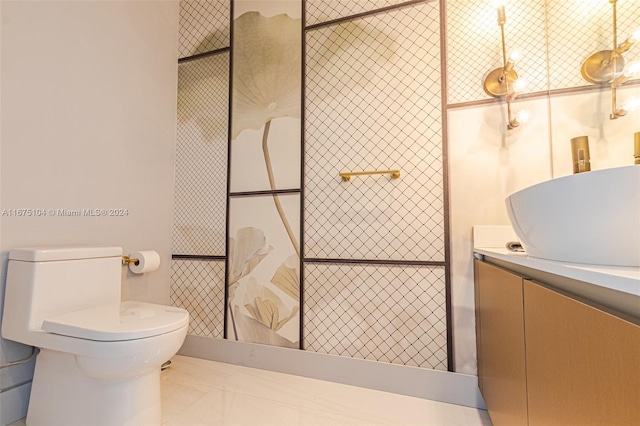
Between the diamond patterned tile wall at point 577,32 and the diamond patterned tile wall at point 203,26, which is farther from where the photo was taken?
the diamond patterned tile wall at point 203,26

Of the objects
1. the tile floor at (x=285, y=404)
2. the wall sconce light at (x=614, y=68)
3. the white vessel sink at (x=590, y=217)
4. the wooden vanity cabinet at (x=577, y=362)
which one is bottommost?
the tile floor at (x=285, y=404)

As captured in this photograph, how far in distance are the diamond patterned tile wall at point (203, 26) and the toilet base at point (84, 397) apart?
2057 millimetres

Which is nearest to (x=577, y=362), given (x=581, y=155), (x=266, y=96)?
(x=581, y=155)

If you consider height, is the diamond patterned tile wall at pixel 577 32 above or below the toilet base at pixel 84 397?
above

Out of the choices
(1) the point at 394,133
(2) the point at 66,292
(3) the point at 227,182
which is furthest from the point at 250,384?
(1) the point at 394,133

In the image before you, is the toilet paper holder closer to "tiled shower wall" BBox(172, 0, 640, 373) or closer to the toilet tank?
the toilet tank

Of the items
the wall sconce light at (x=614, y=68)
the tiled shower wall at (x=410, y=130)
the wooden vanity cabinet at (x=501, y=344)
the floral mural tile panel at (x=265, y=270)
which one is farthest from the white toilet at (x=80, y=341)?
the wall sconce light at (x=614, y=68)

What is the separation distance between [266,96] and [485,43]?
1301 millimetres

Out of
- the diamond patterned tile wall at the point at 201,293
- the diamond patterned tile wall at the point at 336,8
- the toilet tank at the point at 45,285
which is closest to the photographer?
the toilet tank at the point at 45,285

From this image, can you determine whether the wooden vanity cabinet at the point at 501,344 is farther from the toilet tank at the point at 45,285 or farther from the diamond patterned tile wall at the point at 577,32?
the toilet tank at the point at 45,285

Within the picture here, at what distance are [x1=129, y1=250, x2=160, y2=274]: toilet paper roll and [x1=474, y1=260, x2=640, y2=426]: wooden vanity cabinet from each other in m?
1.86

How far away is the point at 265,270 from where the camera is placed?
1918 mm

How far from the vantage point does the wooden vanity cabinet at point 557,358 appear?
1.39 feet

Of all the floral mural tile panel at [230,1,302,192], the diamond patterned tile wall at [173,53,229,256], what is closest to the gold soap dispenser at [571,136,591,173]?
the floral mural tile panel at [230,1,302,192]
